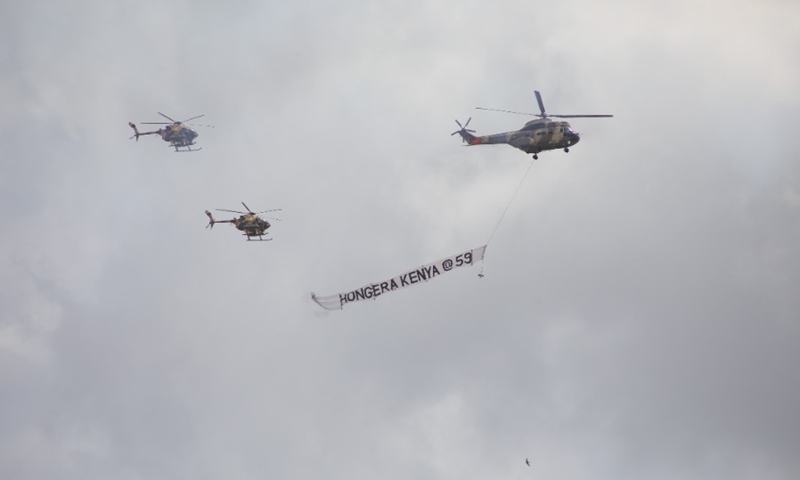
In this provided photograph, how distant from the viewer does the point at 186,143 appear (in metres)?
183

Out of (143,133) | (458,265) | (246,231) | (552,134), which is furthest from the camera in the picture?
(143,133)

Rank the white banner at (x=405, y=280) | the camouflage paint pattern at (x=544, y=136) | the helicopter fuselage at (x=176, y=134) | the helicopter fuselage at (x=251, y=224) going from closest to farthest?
the white banner at (x=405, y=280) → the camouflage paint pattern at (x=544, y=136) → the helicopter fuselage at (x=251, y=224) → the helicopter fuselage at (x=176, y=134)

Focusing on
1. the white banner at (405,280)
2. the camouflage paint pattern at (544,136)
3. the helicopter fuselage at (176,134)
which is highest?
the helicopter fuselage at (176,134)

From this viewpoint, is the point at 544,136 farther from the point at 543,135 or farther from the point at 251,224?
the point at 251,224

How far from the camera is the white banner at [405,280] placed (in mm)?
113375

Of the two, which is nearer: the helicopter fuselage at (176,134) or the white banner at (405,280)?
the white banner at (405,280)

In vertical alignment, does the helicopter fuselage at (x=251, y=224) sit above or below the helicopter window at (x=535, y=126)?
below

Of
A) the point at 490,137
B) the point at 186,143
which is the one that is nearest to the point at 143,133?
the point at 186,143

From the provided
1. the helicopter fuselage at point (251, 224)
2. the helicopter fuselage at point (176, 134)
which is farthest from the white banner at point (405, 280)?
the helicopter fuselage at point (176, 134)

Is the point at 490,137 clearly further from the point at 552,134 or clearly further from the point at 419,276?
the point at 419,276

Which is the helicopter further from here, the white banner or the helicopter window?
the white banner

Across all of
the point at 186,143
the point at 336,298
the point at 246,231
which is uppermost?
the point at 186,143

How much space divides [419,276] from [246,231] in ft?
148

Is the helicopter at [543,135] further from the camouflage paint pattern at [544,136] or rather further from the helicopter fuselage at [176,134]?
the helicopter fuselage at [176,134]
